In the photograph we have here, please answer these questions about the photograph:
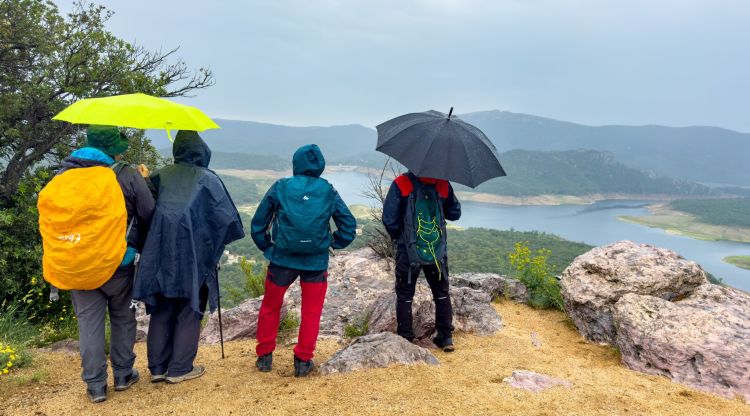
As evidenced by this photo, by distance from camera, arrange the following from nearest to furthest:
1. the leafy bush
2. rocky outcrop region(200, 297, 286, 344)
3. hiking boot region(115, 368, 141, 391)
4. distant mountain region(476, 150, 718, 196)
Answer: hiking boot region(115, 368, 141, 391) < rocky outcrop region(200, 297, 286, 344) < the leafy bush < distant mountain region(476, 150, 718, 196)

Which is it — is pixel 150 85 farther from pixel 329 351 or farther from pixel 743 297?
pixel 743 297

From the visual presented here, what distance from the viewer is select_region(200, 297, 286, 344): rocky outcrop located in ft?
15.3

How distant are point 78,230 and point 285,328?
2563mm

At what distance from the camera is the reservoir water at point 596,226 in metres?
62.7

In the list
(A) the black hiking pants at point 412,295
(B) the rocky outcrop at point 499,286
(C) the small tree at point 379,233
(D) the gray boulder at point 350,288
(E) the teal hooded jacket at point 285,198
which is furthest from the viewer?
(C) the small tree at point 379,233

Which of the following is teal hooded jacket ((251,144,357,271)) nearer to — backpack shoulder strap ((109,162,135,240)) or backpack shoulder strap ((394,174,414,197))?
backpack shoulder strap ((394,174,414,197))

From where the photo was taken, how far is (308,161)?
3.30 meters

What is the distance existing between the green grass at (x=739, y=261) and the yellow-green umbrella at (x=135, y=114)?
76.4 meters

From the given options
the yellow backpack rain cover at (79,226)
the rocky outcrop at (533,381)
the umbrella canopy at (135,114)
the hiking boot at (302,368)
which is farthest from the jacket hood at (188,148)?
the rocky outcrop at (533,381)

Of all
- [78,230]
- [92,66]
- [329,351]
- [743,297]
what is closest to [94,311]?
[78,230]

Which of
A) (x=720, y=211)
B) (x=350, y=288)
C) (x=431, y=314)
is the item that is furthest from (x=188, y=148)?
(x=720, y=211)

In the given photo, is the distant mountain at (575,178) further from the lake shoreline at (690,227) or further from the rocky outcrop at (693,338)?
the rocky outcrop at (693,338)

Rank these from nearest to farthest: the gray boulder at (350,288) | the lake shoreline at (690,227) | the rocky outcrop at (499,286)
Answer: the gray boulder at (350,288) → the rocky outcrop at (499,286) → the lake shoreline at (690,227)

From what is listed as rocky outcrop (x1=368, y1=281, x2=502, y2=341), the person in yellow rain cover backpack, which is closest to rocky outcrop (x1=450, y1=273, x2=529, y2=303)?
rocky outcrop (x1=368, y1=281, x2=502, y2=341)
